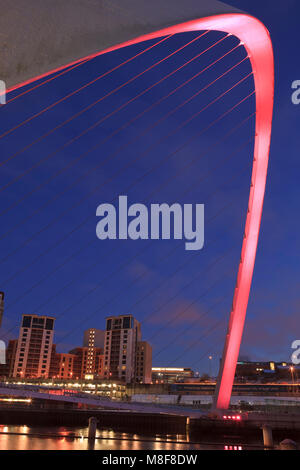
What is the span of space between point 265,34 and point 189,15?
299 inches

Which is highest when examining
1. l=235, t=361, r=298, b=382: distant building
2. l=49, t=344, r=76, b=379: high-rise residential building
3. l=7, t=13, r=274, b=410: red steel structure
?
l=49, t=344, r=76, b=379: high-rise residential building

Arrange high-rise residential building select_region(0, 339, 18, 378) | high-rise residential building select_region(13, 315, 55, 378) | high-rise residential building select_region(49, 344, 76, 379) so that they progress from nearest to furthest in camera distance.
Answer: high-rise residential building select_region(13, 315, 55, 378) < high-rise residential building select_region(0, 339, 18, 378) < high-rise residential building select_region(49, 344, 76, 379)

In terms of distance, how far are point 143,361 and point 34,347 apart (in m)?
27.3

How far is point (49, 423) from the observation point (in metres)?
25.1

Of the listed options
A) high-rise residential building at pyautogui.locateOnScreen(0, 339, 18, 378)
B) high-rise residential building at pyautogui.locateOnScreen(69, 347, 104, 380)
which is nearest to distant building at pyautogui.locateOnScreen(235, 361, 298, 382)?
high-rise residential building at pyautogui.locateOnScreen(69, 347, 104, 380)

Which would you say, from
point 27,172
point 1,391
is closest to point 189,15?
point 27,172

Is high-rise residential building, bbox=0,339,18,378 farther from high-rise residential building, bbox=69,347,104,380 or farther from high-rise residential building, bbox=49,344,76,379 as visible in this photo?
high-rise residential building, bbox=69,347,104,380

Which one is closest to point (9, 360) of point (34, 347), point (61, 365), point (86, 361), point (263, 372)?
point (34, 347)

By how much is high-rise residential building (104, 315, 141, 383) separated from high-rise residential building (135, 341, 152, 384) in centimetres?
137

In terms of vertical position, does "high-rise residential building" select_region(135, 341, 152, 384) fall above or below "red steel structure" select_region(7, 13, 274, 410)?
above

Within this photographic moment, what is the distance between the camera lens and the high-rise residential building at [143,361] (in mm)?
87594

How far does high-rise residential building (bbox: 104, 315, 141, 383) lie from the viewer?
84.2 meters
